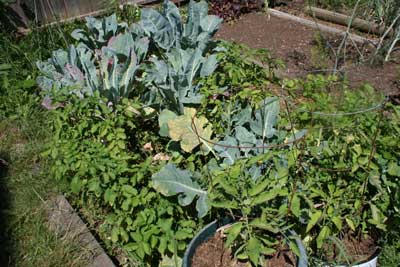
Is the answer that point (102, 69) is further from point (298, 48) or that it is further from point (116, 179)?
point (298, 48)

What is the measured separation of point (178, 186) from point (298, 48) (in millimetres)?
3560

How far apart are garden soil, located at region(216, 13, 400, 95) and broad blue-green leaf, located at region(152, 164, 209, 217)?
1.88 m

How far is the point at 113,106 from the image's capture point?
3.32 m

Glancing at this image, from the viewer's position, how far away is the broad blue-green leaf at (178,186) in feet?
7.62

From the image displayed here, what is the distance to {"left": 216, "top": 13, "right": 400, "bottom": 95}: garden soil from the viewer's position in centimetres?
455

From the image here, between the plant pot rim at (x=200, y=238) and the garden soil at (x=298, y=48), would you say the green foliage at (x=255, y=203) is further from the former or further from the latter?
the garden soil at (x=298, y=48)

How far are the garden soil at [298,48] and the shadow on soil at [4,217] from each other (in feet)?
8.42

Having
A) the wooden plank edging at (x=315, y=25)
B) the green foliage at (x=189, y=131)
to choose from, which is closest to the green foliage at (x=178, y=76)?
the green foliage at (x=189, y=131)

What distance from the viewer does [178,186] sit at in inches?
92.6

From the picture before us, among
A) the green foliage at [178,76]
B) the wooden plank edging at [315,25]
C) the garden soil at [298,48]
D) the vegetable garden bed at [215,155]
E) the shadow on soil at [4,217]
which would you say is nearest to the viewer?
the vegetable garden bed at [215,155]

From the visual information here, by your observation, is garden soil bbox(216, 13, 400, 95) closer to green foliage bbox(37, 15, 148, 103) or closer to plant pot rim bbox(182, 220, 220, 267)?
green foliage bbox(37, 15, 148, 103)

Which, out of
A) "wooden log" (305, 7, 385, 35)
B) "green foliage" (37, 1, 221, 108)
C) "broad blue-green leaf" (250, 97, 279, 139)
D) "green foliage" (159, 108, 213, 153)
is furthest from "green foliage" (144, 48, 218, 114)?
"wooden log" (305, 7, 385, 35)

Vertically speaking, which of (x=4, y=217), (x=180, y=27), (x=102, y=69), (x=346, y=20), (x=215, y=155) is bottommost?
(x=346, y=20)

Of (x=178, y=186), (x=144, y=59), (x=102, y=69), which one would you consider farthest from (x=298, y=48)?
(x=178, y=186)
